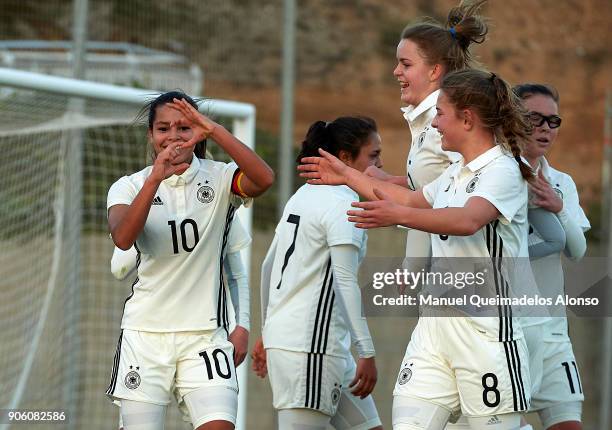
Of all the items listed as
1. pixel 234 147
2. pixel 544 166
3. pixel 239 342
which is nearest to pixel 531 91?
pixel 544 166

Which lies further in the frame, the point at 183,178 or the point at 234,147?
the point at 183,178

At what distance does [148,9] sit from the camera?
11.0 meters

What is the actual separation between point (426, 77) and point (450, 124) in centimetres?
64

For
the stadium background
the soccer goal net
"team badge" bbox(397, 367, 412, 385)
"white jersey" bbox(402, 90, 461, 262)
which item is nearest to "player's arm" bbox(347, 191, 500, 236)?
"team badge" bbox(397, 367, 412, 385)

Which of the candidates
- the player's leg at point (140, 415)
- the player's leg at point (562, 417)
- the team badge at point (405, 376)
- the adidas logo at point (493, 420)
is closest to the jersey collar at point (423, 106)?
the team badge at point (405, 376)

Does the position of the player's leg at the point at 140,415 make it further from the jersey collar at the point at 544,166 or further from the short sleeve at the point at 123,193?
the jersey collar at the point at 544,166

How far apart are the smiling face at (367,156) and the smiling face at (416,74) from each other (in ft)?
1.38

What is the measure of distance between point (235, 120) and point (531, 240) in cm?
308

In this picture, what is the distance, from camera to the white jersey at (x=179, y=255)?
470 cm

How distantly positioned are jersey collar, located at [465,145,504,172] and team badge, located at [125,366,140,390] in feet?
5.18

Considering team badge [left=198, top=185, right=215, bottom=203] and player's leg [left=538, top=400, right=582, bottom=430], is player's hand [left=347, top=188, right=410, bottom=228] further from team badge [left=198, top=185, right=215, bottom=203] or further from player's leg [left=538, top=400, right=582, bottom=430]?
player's leg [left=538, top=400, right=582, bottom=430]

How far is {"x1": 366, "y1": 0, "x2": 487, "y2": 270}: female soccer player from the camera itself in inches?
191

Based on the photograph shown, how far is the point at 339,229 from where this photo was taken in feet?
16.8

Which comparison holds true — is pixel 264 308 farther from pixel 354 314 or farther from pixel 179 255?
pixel 179 255
